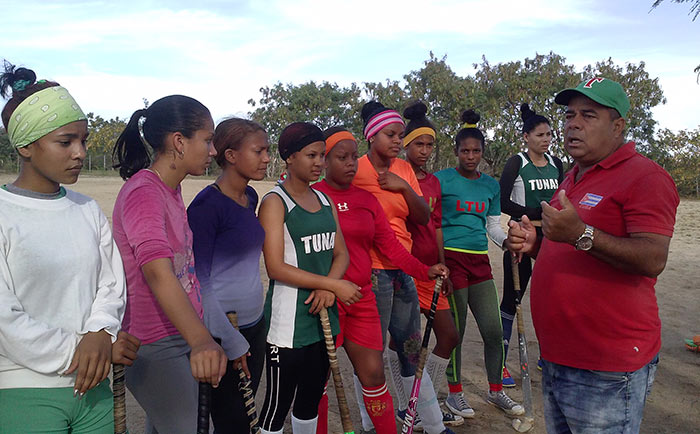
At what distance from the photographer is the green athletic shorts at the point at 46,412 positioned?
2098mm

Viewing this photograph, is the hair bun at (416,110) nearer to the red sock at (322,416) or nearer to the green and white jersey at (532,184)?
the green and white jersey at (532,184)

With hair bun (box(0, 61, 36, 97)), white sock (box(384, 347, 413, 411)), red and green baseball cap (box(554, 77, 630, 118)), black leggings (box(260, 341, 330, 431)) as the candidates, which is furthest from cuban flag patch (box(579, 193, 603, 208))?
hair bun (box(0, 61, 36, 97))

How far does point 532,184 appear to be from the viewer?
5559mm

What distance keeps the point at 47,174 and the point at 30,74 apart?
679 millimetres

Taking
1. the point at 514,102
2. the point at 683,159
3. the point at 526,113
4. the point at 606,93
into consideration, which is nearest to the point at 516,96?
the point at 514,102

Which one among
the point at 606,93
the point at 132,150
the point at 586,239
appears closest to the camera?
the point at 586,239

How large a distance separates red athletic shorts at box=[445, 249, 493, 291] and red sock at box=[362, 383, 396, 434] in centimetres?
142

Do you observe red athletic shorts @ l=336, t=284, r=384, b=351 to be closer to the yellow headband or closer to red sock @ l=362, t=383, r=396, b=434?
red sock @ l=362, t=383, r=396, b=434

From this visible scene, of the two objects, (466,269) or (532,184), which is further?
(532,184)

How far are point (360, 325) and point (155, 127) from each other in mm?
1856

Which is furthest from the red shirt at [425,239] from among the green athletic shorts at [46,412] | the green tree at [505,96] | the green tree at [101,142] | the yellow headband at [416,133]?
the green tree at [101,142]

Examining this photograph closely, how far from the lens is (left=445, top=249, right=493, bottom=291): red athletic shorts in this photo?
4.81 meters

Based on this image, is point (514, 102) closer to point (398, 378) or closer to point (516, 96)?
point (516, 96)

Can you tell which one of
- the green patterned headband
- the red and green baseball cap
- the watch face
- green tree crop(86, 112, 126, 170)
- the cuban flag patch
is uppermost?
the red and green baseball cap
